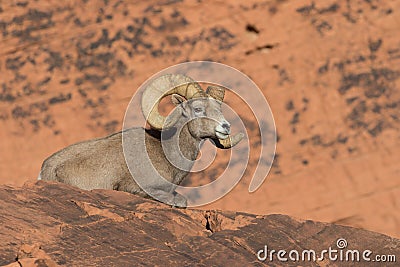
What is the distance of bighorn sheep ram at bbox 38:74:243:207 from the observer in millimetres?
12734

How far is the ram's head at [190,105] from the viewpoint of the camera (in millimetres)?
12750

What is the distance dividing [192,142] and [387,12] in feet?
19.7

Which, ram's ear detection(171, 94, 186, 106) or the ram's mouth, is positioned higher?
ram's ear detection(171, 94, 186, 106)

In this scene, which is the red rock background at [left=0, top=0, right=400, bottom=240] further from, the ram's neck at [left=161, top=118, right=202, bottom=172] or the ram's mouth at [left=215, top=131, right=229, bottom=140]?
the ram's mouth at [left=215, top=131, right=229, bottom=140]

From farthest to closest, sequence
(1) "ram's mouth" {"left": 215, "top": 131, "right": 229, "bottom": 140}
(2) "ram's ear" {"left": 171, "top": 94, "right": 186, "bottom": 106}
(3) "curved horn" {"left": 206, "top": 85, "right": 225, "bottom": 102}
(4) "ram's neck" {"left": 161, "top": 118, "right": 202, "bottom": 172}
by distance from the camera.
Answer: (4) "ram's neck" {"left": 161, "top": 118, "right": 202, "bottom": 172}, (2) "ram's ear" {"left": 171, "top": 94, "right": 186, "bottom": 106}, (3) "curved horn" {"left": 206, "top": 85, "right": 225, "bottom": 102}, (1) "ram's mouth" {"left": 215, "top": 131, "right": 229, "bottom": 140}

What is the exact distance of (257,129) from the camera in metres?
17.2

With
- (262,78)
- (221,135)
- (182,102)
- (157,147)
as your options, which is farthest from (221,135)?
(262,78)

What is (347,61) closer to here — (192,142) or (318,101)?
(318,101)

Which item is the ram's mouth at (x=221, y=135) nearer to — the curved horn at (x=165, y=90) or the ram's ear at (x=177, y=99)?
the curved horn at (x=165, y=90)

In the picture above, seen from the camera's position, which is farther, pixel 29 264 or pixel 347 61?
pixel 347 61

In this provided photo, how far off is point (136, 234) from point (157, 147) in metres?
3.66

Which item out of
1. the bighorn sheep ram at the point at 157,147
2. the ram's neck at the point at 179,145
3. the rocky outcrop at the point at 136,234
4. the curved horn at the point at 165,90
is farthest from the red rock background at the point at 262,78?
the rocky outcrop at the point at 136,234

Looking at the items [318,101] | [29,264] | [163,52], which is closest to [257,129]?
[318,101]

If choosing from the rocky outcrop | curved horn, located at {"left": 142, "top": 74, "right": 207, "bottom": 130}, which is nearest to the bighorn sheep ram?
curved horn, located at {"left": 142, "top": 74, "right": 207, "bottom": 130}
